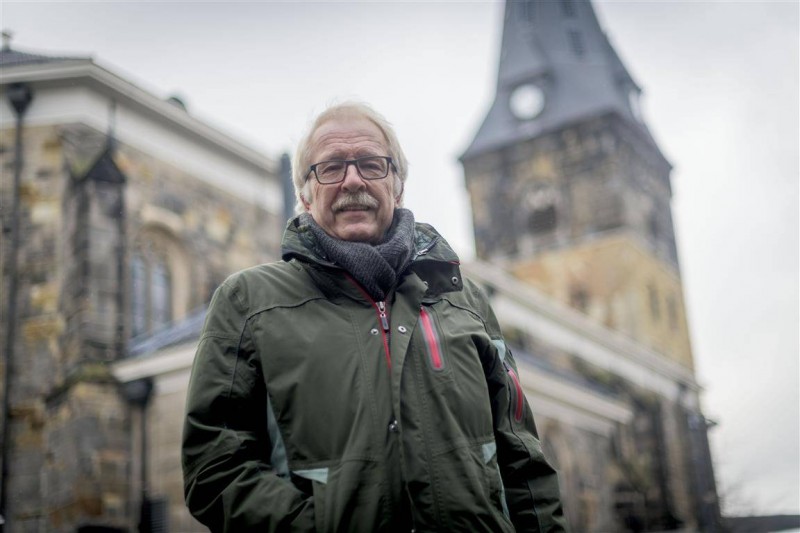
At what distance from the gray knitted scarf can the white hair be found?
19cm

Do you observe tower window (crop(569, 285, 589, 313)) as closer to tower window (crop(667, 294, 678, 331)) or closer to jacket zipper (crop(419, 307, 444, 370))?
tower window (crop(667, 294, 678, 331))

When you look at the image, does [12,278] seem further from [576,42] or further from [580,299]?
[576,42]

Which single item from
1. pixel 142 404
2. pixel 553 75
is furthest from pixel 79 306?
pixel 553 75

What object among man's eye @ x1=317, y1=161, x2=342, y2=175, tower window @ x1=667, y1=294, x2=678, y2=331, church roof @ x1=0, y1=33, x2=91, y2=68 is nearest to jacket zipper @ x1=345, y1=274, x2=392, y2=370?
man's eye @ x1=317, y1=161, x2=342, y2=175

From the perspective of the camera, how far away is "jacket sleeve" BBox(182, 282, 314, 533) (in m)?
2.25

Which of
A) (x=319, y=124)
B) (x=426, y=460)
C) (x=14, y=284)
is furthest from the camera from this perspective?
(x=14, y=284)

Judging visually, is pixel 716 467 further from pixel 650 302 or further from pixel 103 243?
pixel 103 243

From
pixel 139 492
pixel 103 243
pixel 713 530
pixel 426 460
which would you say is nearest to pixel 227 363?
pixel 426 460

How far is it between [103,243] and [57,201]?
1.16 m

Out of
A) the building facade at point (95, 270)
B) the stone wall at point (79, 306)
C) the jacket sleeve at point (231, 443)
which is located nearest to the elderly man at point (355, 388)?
the jacket sleeve at point (231, 443)

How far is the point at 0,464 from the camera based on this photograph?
14.4m

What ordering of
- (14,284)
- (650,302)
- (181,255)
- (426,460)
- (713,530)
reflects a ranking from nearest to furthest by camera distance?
(426,460)
(14,284)
(181,255)
(713,530)
(650,302)

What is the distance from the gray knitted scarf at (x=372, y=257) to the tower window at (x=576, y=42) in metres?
37.1

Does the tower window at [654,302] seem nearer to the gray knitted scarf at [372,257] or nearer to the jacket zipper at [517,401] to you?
the jacket zipper at [517,401]
